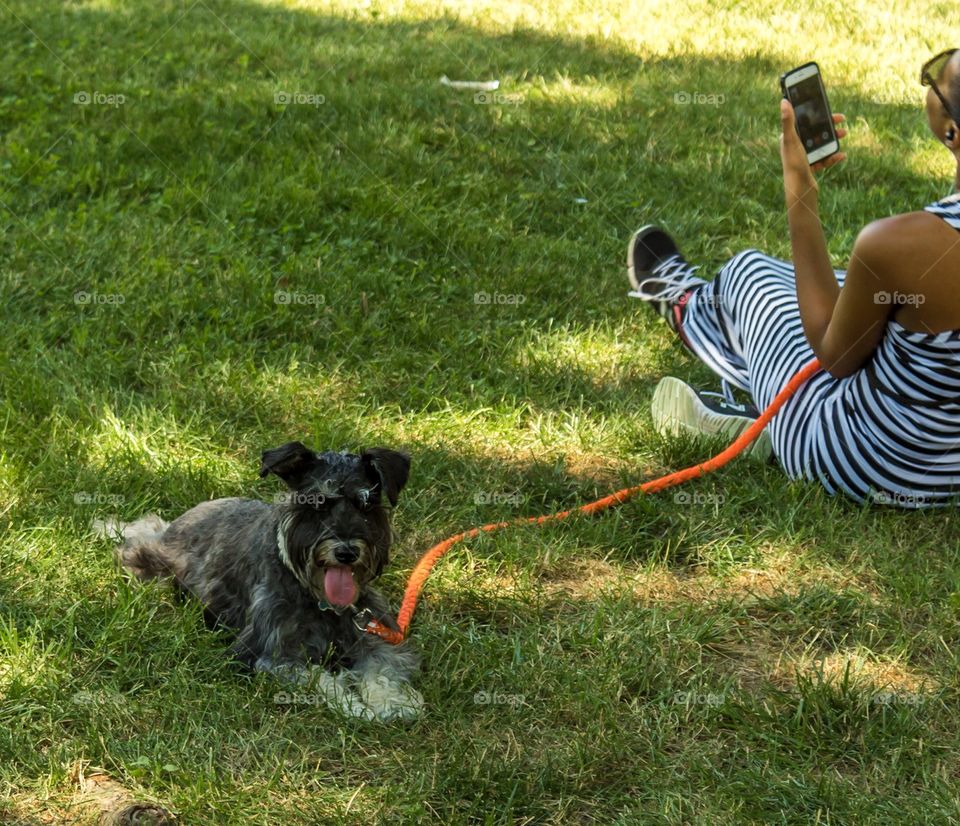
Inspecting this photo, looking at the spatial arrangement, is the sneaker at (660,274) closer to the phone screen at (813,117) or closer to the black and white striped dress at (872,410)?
the black and white striped dress at (872,410)

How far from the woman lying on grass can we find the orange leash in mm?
63

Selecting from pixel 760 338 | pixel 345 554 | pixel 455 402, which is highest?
pixel 345 554

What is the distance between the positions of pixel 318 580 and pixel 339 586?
0.07 meters

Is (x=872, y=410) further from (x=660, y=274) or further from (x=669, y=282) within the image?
(x=660, y=274)

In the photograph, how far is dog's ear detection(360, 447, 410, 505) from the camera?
3.78 meters

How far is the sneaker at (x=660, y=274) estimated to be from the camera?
251 inches

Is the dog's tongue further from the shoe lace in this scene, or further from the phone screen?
the shoe lace

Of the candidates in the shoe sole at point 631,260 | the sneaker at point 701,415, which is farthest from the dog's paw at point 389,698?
the shoe sole at point 631,260

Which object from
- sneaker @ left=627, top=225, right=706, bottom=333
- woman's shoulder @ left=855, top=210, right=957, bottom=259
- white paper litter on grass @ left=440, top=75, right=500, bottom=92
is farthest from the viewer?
white paper litter on grass @ left=440, top=75, right=500, bottom=92

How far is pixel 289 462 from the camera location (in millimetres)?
3748

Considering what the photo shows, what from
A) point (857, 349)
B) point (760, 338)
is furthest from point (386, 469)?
point (760, 338)

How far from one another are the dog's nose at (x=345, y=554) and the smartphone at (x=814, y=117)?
2612 mm

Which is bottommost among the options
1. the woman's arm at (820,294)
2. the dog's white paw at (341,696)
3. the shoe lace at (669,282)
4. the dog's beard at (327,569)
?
the dog's white paw at (341,696)

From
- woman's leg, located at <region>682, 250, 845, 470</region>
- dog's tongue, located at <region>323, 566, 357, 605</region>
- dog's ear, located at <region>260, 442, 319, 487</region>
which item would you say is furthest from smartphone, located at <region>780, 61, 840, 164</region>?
dog's tongue, located at <region>323, 566, 357, 605</region>
